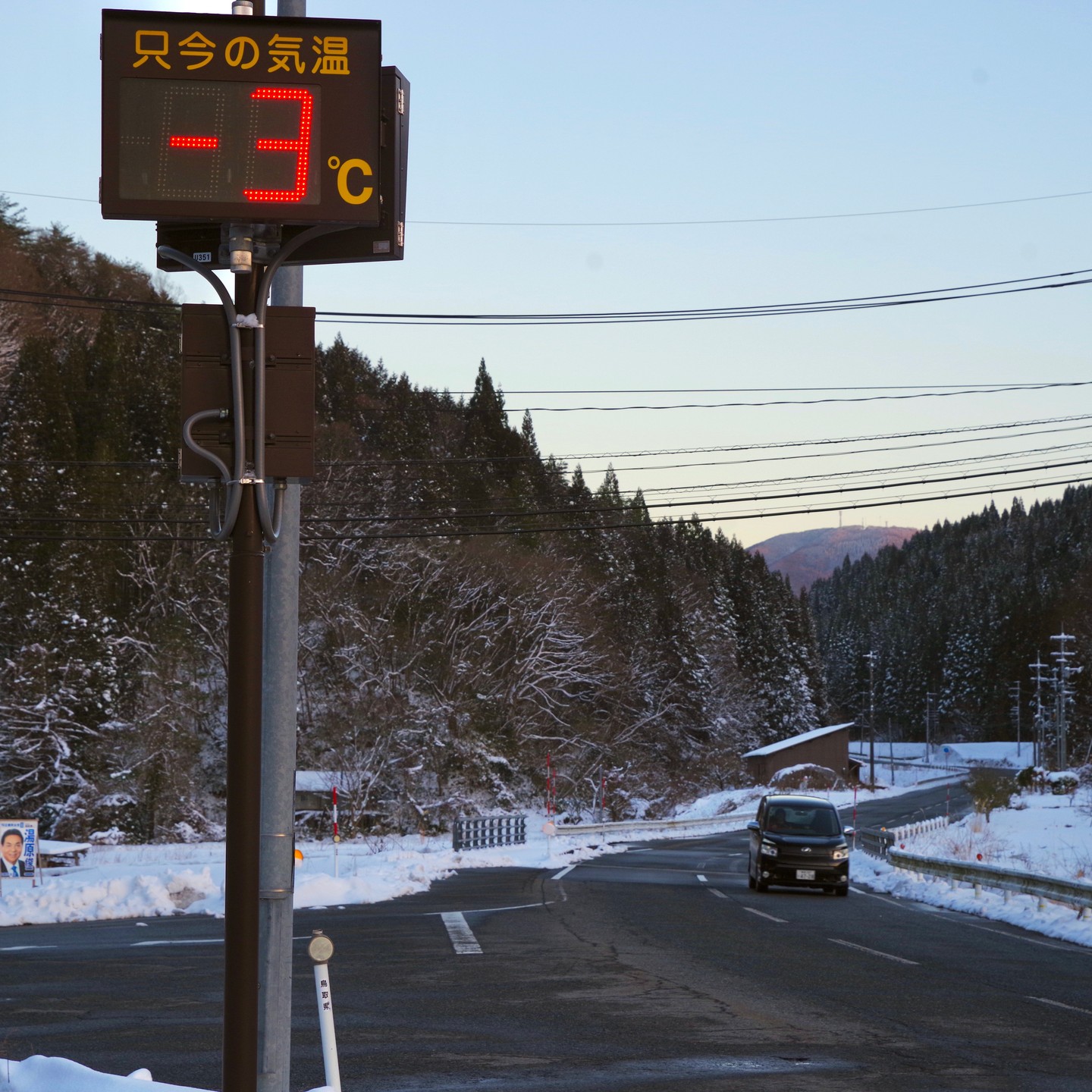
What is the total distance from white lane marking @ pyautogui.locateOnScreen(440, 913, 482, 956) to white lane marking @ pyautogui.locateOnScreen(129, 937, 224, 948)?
280 cm

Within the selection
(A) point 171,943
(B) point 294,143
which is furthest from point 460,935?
(B) point 294,143

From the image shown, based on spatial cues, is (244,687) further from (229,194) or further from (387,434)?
(387,434)

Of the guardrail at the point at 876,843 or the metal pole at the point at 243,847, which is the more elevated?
the metal pole at the point at 243,847

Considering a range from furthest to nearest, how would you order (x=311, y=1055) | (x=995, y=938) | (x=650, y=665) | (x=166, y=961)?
(x=650, y=665)
(x=995, y=938)
(x=166, y=961)
(x=311, y=1055)

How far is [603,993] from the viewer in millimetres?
11766

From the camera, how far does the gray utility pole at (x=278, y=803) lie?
5.33 metres

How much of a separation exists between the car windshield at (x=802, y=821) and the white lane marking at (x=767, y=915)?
374 centimetres

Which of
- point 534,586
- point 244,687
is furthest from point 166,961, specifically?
point 534,586

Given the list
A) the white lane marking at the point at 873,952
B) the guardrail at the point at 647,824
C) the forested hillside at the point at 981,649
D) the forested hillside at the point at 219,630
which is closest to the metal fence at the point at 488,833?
the guardrail at the point at 647,824

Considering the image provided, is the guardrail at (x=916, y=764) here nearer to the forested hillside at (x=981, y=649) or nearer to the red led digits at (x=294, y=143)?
the forested hillside at (x=981, y=649)

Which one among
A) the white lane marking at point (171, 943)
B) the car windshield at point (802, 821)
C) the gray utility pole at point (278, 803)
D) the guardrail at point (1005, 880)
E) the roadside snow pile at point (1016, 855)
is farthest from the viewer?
the car windshield at point (802, 821)

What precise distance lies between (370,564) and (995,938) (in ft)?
129

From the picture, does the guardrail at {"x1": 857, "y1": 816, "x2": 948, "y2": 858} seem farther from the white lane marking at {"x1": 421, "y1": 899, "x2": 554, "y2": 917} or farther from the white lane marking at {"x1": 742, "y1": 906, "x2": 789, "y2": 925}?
the white lane marking at {"x1": 421, "y1": 899, "x2": 554, "y2": 917}

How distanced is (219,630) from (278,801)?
4591 centimetres
